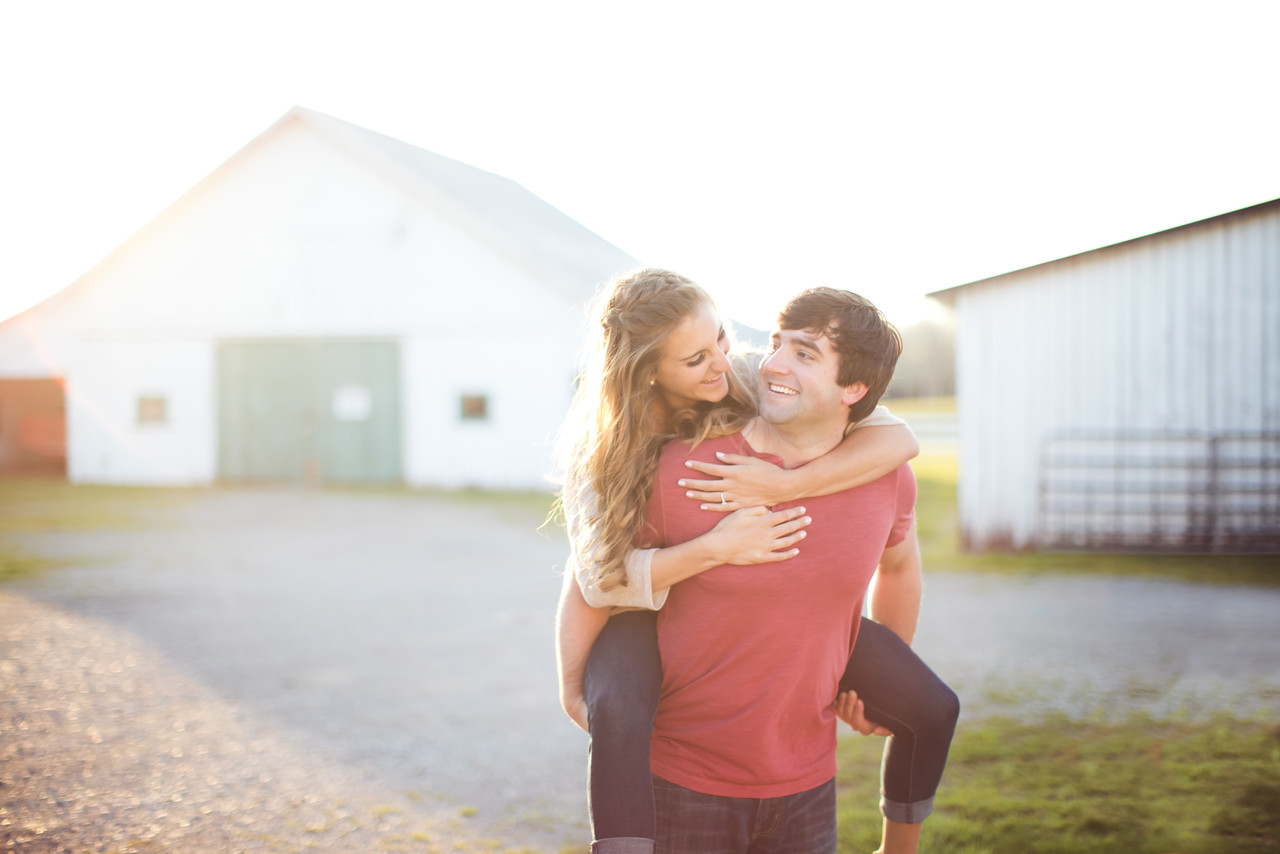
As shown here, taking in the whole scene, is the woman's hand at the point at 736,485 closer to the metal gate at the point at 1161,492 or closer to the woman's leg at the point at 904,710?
the woman's leg at the point at 904,710

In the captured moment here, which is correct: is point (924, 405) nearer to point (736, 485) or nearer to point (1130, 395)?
point (1130, 395)

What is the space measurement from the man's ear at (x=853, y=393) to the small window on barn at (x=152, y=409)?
17790 millimetres


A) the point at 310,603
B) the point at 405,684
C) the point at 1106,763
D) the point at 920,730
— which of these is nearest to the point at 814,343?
the point at 920,730

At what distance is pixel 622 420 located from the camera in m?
2.06

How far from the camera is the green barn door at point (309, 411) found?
16.5 metres

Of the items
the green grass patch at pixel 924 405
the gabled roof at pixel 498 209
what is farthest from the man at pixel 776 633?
the green grass patch at pixel 924 405

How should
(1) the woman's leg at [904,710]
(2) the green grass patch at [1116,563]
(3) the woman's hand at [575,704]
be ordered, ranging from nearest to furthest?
(3) the woman's hand at [575,704]
(1) the woman's leg at [904,710]
(2) the green grass patch at [1116,563]

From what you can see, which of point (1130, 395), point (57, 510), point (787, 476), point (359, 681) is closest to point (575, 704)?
point (787, 476)

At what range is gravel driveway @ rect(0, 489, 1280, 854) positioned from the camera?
3.89m

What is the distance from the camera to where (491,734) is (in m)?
4.83

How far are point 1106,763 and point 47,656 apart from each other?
643 centimetres

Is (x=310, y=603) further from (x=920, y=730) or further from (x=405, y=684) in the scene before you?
(x=920, y=730)

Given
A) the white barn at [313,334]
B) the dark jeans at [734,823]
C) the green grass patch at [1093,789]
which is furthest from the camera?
the white barn at [313,334]

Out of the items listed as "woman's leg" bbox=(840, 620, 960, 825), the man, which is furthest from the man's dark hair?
"woman's leg" bbox=(840, 620, 960, 825)
